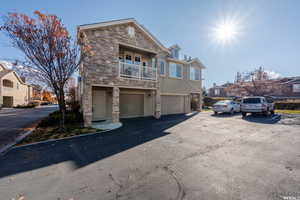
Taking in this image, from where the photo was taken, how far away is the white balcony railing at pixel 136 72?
10.7 meters

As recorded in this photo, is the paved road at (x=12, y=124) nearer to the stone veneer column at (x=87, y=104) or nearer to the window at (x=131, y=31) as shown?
the stone veneer column at (x=87, y=104)

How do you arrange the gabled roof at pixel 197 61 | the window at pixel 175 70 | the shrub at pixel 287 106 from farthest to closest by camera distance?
the shrub at pixel 287 106
the gabled roof at pixel 197 61
the window at pixel 175 70

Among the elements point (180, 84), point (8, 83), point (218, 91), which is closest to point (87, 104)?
point (180, 84)

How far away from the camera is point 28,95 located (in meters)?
33.6

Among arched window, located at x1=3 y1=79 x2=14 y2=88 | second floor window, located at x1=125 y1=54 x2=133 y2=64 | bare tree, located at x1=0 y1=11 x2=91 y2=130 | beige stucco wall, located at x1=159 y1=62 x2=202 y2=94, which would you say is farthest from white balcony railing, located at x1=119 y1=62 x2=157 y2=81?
arched window, located at x1=3 y1=79 x2=14 y2=88

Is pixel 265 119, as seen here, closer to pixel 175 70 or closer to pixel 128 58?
pixel 175 70

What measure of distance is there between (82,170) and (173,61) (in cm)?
1399

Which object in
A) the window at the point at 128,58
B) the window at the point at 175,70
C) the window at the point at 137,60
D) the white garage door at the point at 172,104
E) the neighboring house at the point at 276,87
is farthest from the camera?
the neighboring house at the point at 276,87

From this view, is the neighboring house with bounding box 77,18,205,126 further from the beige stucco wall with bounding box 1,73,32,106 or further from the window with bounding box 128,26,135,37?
the beige stucco wall with bounding box 1,73,32,106

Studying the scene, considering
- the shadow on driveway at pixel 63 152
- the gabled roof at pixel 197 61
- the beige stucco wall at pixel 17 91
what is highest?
the gabled roof at pixel 197 61

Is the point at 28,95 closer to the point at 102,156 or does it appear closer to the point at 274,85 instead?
the point at 102,156

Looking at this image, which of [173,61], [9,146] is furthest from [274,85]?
[9,146]

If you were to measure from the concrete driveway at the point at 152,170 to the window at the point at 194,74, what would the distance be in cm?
1299

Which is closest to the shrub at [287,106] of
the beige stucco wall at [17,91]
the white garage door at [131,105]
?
the white garage door at [131,105]
